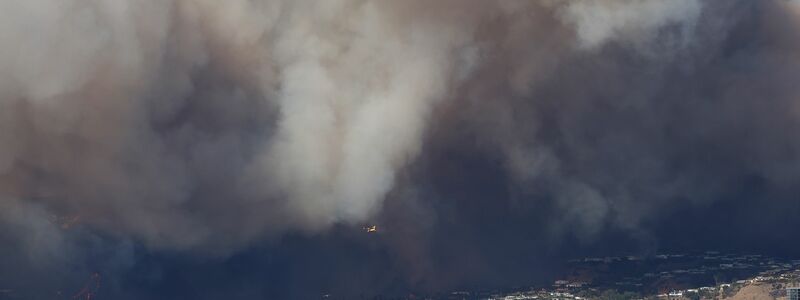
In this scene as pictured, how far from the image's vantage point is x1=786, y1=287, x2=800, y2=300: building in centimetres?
5056

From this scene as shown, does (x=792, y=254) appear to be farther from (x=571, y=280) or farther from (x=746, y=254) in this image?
(x=571, y=280)

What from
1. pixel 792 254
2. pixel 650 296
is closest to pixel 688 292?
pixel 650 296

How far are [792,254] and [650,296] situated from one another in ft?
22.3

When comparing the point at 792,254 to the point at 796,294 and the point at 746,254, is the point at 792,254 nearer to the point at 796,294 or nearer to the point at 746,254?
the point at 746,254

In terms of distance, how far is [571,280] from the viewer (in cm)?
5300

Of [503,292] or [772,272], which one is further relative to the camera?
[772,272]

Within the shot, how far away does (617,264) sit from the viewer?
5475 centimetres

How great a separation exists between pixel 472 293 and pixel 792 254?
A: 13.1 m

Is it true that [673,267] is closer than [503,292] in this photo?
No

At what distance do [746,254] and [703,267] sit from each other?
1876mm

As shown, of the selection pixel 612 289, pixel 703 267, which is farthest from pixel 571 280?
pixel 703 267

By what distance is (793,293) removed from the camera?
50.8 m

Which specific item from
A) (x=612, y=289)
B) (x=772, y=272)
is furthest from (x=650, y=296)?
(x=772, y=272)

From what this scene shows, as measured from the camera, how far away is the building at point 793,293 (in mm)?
50562
